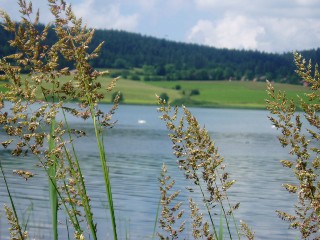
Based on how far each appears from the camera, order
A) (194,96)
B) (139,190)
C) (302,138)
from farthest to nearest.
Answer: (194,96) < (139,190) < (302,138)

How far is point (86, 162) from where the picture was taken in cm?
4453

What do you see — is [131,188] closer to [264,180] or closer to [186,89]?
[264,180]

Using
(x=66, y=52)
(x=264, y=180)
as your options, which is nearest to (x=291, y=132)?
(x=66, y=52)

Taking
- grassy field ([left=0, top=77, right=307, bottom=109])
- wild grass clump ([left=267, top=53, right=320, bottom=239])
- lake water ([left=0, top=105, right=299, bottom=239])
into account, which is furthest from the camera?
grassy field ([left=0, top=77, right=307, bottom=109])

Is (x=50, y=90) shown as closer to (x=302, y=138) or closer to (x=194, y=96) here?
(x=302, y=138)

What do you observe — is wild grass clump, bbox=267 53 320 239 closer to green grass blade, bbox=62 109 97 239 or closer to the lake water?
green grass blade, bbox=62 109 97 239

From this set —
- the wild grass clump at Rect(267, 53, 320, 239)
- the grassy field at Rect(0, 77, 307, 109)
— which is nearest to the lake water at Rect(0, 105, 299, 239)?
the wild grass clump at Rect(267, 53, 320, 239)

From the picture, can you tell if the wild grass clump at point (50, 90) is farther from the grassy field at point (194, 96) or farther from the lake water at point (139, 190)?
the grassy field at point (194, 96)

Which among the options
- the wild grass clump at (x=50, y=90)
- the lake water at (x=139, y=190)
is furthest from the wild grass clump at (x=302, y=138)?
the lake water at (x=139, y=190)

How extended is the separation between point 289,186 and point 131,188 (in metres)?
29.9

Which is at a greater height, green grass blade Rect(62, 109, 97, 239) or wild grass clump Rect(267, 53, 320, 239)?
wild grass clump Rect(267, 53, 320, 239)

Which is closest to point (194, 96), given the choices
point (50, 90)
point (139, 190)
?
point (139, 190)

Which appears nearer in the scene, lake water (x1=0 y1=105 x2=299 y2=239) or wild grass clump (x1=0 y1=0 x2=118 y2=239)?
wild grass clump (x1=0 y1=0 x2=118 y2=239)

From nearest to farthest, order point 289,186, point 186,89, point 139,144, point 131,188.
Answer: point 289,186 → point 131,188 → point 139,144 → point 186,89
